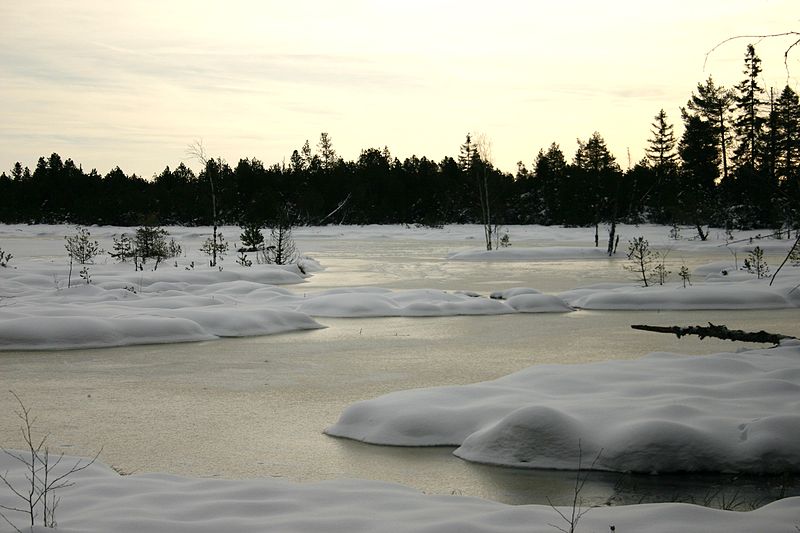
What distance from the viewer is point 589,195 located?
59.2 m

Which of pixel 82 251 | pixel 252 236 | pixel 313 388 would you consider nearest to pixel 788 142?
pixel 313 388

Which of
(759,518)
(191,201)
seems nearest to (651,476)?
(759,518)

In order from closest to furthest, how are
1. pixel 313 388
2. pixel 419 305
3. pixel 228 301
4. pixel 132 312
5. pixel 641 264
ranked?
pixel 313 388
pixel 132 312
pixel 419 305
pixel 228 301
pixel 641 264

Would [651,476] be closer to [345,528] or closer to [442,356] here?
[345,528]

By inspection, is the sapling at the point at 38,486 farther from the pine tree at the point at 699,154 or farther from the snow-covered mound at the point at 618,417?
the pine tree at the point at 699,154

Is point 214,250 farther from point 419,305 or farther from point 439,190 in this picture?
point 439,190

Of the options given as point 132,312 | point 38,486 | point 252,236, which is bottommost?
point 38,486

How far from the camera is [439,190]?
233 ft

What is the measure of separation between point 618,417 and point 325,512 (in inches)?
111

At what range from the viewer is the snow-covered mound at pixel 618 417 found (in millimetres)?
5781

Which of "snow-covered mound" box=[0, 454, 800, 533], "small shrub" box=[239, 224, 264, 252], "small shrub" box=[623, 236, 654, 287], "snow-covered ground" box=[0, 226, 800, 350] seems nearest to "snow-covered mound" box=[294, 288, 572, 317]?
"snow-covered ground" box=[0, 226, 800, 350]

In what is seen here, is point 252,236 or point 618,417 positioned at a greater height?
point 252,236

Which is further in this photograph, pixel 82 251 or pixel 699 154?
pixel 699 154

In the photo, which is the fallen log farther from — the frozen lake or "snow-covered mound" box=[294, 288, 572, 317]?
"snow-covered mound" box=[294, 288, 572, 317]
